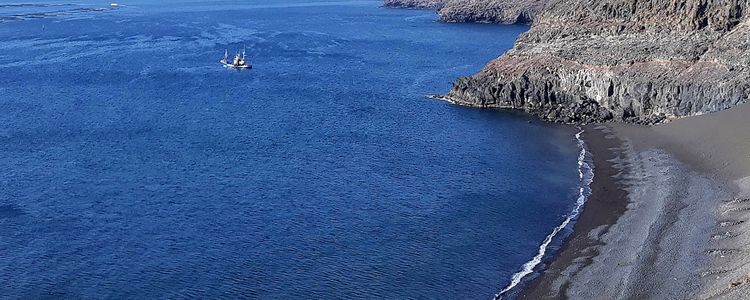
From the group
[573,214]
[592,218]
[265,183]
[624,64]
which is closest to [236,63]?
[624,64]

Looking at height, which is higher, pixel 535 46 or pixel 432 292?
pixel 535 46

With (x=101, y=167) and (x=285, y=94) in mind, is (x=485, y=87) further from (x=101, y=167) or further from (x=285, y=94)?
(x=101, y=167)

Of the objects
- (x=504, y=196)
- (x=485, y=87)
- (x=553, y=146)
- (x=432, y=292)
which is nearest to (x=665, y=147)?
(x=553, y=146)

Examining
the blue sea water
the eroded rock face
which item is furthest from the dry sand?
the eroded rock face

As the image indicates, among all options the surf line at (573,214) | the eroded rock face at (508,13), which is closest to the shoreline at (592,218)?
the surf line at (573,214)

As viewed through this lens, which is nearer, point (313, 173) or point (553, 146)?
point (313, 173)

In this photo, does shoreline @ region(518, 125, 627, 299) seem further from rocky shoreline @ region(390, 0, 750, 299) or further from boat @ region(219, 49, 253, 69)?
boat @ region(219, 49, 253, 69)
